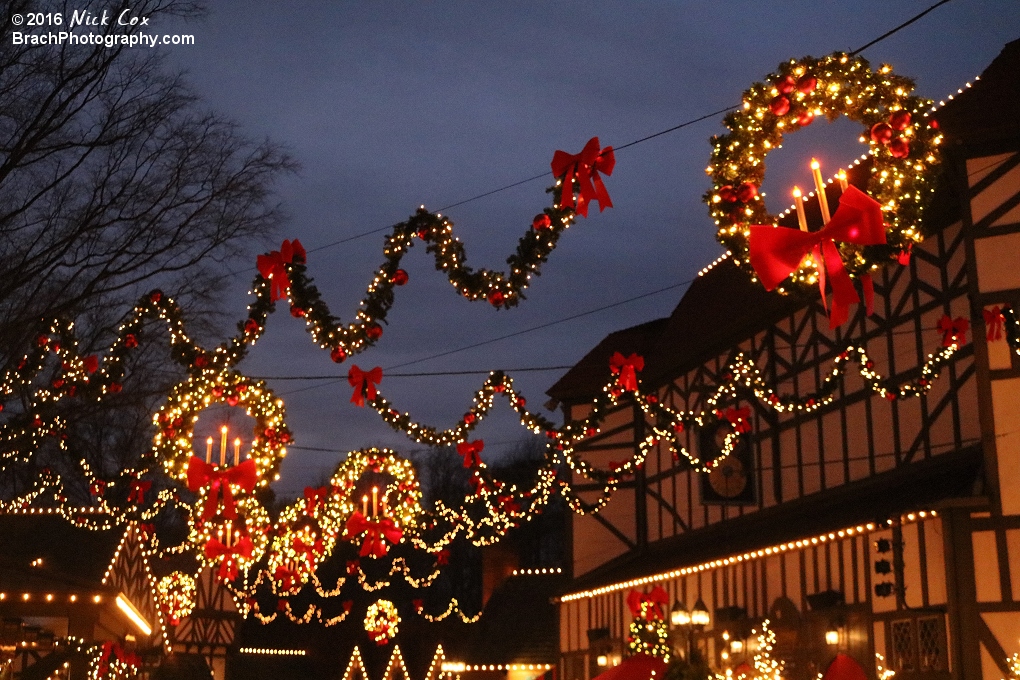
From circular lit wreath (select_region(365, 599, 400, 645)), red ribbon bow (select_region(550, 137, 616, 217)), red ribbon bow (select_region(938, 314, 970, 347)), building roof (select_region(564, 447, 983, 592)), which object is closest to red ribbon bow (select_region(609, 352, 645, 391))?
red ribbon bow (select_region(938, 314, 970, 347))

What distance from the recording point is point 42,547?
26922mm

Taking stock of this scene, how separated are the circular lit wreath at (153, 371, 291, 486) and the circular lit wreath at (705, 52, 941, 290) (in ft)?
21.9

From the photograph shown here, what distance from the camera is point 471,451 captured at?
16.2 m

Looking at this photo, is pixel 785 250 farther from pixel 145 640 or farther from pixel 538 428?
pixel 145 640

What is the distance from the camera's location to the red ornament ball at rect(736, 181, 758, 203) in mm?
7922

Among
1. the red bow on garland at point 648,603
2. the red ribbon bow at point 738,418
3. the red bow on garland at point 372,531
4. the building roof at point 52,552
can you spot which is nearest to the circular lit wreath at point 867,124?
the red ribbon bow at point 738,418

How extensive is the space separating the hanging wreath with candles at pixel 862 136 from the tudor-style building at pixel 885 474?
12.3 feet

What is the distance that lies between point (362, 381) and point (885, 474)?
23.6ft

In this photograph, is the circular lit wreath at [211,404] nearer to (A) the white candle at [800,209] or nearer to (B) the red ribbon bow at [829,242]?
(A) the white candle at [800,209]

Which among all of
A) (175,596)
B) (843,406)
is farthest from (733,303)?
(175,596)

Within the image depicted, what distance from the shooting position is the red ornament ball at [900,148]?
7.47 m

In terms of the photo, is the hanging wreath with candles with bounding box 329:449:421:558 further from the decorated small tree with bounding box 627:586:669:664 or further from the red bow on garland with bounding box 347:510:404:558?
the decorated small tree with bounding box 627:586:669:664

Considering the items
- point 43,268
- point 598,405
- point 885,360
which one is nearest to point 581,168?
point 598,405

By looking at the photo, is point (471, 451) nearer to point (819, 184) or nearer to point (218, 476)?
point (218, 476)
